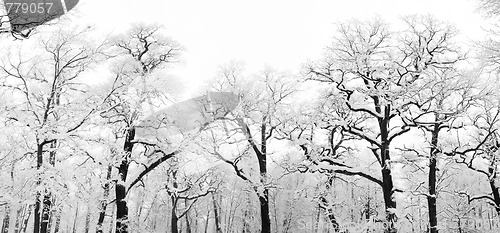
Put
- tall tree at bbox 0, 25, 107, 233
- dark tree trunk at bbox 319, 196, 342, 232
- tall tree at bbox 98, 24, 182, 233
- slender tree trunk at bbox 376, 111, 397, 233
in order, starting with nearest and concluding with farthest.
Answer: tall tree at bbox 0, 25, 107, 233
slender tree trunk at bbox 376, 111, 397, 233
tall tree at bbox 98, 24, 182, 233
dark tree trunk at bbox 319, 196, 342, 232

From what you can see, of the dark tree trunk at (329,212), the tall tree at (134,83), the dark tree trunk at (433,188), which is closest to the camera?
the dark tree trunk at (433,188)

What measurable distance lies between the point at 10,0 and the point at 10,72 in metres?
6.25

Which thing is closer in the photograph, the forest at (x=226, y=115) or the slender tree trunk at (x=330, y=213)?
the forest at (x=226, y=115)

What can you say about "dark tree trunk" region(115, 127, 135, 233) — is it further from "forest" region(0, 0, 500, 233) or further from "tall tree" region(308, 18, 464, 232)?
"tall tree" region(308, 18, 464, 232)

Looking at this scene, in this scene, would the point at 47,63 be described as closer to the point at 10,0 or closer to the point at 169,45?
the point at 169,45

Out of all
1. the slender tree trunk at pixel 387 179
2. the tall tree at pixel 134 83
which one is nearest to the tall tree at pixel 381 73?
the slender tree trunk at pixel 387 179

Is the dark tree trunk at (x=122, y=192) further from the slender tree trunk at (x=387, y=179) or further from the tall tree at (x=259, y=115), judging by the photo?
the slender tree trunk at (x=387, y=179)

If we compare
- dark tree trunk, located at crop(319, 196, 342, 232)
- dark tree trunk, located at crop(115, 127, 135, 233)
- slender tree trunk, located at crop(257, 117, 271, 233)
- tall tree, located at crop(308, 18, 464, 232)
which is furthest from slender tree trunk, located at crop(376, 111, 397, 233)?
dark tree trunk, located at crop(115, 127, 135, 233)

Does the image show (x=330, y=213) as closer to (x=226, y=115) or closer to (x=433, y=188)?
(x=433, y=188)

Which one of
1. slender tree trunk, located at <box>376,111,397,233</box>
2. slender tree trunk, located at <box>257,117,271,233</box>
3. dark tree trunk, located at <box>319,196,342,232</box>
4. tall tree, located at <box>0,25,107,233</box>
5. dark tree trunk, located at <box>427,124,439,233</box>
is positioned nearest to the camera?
tall tree, located at <box>0,25,107,233</box>

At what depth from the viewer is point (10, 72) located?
13578 millimetres

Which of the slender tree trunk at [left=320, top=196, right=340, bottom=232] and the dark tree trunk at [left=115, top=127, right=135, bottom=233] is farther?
the slender tree trunk at [left=320, top=196, right=340, bottom=232]

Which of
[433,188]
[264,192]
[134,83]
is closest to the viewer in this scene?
[134,83]

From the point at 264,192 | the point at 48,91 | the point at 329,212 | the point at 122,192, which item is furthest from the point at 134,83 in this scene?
the point at 329,212
